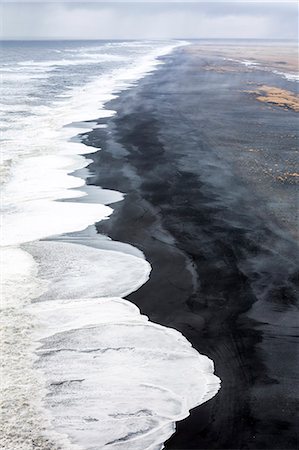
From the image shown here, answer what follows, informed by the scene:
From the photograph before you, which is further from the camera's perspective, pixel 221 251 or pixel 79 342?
pixel 221 251

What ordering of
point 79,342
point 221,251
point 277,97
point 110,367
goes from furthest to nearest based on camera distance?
1. point 277,97
2. point 221,251
3. point 79,342
4. point 110,367

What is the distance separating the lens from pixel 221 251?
12.4m

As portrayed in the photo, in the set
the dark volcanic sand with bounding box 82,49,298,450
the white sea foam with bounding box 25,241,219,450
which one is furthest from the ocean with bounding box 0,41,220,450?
the dark volcanic sand with bounding box 82,49,298,450

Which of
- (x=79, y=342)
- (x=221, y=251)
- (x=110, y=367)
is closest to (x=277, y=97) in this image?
(x=221, y=251)

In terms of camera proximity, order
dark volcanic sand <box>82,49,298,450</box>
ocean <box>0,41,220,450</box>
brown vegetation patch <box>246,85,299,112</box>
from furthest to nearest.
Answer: brown vegetation patch <box>246,85,299,112</box> < dark volcanic sand <box>82,49,298,450</box> < ocean <box>0,41,220,450</box>

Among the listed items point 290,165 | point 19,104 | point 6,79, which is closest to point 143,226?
point 290,165

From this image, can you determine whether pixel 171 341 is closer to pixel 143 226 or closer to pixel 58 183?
pixel 143 226

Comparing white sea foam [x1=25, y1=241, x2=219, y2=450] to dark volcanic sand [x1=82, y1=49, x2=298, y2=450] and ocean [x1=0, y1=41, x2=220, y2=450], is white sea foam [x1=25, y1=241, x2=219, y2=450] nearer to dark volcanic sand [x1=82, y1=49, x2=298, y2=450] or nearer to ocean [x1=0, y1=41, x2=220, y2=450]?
ocean [x1=0, y1=41, x2=220, y2=450]

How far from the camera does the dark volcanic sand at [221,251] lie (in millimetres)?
7508

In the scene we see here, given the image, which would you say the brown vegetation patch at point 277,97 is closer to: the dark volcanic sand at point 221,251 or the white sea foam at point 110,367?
the dark volcanic sand at point 221,251

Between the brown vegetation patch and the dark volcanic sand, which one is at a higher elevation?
the brown vegetation patch

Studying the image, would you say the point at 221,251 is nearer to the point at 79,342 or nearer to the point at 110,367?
the point at 79,342

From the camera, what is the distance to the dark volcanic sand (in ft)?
24.6

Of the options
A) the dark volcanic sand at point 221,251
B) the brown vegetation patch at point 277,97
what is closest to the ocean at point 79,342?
the dark volcanic sand at point 221,251
